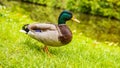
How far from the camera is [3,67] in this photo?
7.55 metres

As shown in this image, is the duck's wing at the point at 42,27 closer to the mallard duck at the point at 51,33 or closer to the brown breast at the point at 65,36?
the mallard duck at the point at 51,33

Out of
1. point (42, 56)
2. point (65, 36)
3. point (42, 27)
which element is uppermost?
point (42, 27)

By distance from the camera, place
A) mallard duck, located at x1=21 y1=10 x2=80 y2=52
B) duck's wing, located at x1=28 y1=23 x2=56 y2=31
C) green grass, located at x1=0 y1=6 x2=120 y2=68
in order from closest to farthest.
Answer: green grass, located at x1=0 y1=6 x2=120 y2=68, mallard duck, located at x1=21 y1=10 x2=80 y2=52, duck's wing, located at x1=28 y1=23 x2=56 y2=31

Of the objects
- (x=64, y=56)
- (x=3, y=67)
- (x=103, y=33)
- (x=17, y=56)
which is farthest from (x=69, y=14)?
(x=103, y=33)

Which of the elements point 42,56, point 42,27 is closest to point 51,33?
point 42,27

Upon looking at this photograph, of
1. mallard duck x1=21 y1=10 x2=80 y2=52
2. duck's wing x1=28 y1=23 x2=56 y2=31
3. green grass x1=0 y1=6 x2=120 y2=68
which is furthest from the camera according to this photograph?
duck's wing x1=28 y1=23 x2=56 y2=31

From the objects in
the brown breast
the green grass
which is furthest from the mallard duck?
the green grass

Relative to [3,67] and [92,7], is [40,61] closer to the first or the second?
[3,67]

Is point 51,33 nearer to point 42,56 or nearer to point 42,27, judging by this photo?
point 42,27

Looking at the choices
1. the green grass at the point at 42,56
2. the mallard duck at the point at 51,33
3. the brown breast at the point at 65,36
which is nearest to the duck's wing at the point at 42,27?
the mallard duck at the point at 51,33

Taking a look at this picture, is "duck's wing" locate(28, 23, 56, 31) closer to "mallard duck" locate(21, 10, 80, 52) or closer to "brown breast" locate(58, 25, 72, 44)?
"mallard duck" locate(21, 10, 80, 52)

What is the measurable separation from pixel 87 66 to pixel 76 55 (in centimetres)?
106

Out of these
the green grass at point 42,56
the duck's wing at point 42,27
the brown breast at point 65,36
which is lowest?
the green grass at point 42,56

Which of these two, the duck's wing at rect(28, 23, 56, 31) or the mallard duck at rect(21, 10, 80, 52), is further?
the duck's wing at rect(28, 23, 56, 31)
